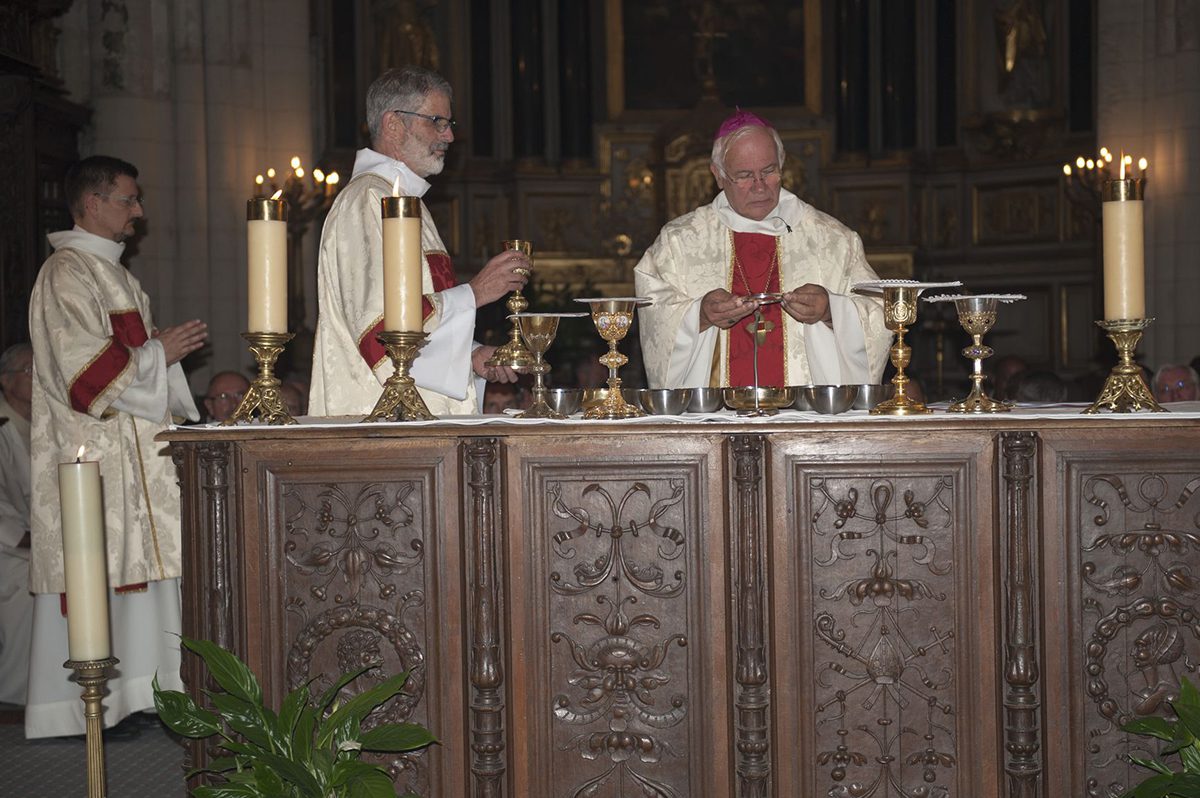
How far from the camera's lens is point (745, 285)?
15.5 feet

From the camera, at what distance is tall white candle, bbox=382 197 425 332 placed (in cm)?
338

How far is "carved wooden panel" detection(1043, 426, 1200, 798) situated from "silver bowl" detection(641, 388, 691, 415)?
2.97ft

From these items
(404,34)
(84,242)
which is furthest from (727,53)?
(84,242)

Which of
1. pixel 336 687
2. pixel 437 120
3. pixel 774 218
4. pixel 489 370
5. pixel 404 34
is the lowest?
pixel 336 687

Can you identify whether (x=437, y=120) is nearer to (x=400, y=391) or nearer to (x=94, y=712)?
(x=400, y=391)

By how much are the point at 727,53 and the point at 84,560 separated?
12.1 meters

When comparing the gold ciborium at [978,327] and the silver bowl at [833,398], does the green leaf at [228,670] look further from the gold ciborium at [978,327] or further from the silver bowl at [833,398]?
the gold ciborium at [978,327]

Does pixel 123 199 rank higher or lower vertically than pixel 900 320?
higher

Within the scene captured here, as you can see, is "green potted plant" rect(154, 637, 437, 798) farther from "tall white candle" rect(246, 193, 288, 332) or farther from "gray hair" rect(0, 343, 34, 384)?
"gray hair" rect(0, 343, 34, 384)

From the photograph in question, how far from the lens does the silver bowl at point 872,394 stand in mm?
3617

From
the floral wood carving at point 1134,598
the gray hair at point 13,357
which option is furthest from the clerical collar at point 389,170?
the gray hair at point 13,357

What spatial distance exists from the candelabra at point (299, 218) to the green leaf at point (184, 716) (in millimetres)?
7126

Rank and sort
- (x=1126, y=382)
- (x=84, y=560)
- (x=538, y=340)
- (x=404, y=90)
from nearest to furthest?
(x=84, y=560) → (x=1126, y=382) → (x=538, y=340) → (x=404, y=90)

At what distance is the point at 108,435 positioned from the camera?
5.23 m
